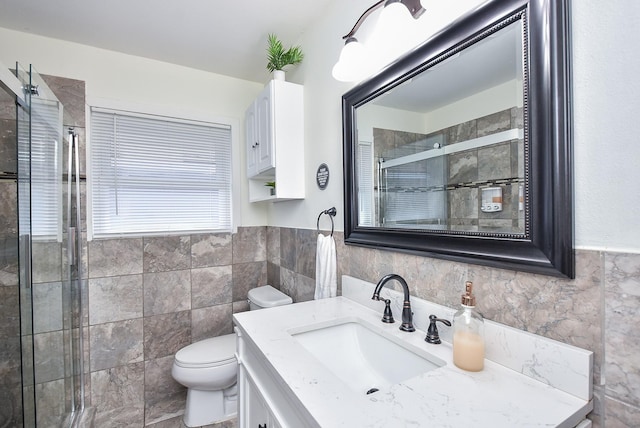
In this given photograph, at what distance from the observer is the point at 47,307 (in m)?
1.60

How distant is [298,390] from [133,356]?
6.24ft

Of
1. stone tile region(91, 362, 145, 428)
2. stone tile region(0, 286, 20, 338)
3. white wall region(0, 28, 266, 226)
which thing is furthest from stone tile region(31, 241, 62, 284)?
white wall region(0, 28, 266, 226)

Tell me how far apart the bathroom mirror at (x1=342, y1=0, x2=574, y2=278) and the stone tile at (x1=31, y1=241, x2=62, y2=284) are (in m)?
1.67

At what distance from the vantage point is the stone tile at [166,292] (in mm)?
2050

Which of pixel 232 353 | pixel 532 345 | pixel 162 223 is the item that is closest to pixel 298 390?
pixel 532 345

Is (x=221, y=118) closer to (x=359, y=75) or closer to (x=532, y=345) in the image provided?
(x=359, y=75)

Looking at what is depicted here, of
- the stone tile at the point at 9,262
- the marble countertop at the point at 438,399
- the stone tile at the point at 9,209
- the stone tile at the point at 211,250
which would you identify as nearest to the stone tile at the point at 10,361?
the stone tile at the point at 9,262

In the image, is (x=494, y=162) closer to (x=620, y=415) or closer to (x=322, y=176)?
(x=620, y=415)

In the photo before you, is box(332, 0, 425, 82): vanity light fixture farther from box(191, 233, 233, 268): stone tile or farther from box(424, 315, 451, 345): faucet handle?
box(191, 233, 233, 268): stone tile

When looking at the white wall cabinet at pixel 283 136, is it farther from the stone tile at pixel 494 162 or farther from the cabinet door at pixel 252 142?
the stone tile at pixel 494 162

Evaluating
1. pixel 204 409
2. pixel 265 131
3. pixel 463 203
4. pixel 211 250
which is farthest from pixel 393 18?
pixel 204 409

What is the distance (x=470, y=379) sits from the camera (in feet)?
2.34

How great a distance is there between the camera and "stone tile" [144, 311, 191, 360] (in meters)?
2.04

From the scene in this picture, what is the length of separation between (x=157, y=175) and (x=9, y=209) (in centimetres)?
84
